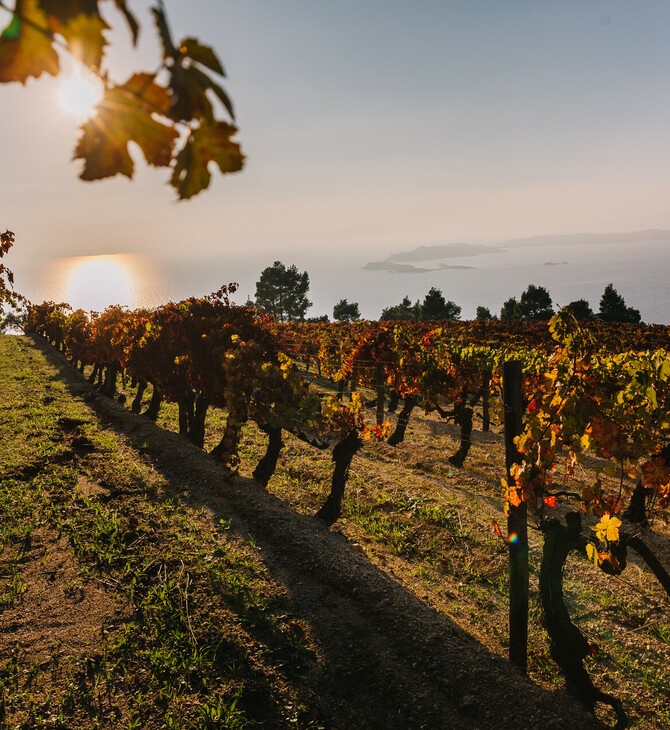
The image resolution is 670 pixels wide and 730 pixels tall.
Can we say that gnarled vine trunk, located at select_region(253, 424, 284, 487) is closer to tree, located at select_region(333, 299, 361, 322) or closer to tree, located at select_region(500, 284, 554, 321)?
tree, located at select_region(500, 284, 554, 321)

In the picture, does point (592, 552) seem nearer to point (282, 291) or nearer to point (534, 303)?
point (534, 303)

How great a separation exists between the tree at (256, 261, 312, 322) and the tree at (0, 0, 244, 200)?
239 ft

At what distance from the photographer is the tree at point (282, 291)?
73.6m

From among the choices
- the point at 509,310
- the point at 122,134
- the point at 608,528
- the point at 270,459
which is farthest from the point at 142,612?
the point at 509,310

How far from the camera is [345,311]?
244 feet

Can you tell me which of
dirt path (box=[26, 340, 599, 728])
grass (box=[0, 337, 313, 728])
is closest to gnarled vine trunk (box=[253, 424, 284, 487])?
dirt path (box=[26, 340, 599, 728])

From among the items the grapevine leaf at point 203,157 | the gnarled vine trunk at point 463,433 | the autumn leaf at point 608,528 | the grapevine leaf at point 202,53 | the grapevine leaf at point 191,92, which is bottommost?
the gnarled vine trunk at point 463,433

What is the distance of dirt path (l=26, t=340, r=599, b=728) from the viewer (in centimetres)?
412

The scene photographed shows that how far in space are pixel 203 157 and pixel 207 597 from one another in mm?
5958

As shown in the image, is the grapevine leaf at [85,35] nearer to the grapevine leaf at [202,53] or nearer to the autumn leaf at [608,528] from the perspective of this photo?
the grapevine leaf at [202,53]

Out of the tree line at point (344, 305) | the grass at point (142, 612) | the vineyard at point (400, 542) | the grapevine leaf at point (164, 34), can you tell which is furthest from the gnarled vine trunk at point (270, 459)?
the tree line at point (344, 305)

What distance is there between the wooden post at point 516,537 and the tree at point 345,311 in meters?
68.7

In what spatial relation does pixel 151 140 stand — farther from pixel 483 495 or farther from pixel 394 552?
pixel 483 495

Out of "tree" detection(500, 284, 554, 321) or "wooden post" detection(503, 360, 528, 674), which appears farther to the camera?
"tree" detection(500, 284, 554, 321)
